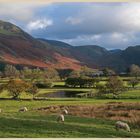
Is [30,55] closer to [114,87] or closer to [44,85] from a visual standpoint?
[44,85]

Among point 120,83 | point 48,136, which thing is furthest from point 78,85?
point 48,136

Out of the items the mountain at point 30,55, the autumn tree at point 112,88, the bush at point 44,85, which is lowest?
the autumn tree at point 112,88

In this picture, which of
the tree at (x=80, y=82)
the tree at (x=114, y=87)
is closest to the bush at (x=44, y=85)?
the tree at (x=80, y=82)

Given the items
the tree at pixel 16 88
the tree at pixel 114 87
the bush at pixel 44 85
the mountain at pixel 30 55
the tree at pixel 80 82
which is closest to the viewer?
the tree at pixel 16 88

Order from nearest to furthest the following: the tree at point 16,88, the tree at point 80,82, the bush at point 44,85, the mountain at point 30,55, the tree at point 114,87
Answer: the tree at point 16,88 → the tree at point 114,87 → the bush at point 44,85 → the tree at point 80,82 → the mountain at point 30,55

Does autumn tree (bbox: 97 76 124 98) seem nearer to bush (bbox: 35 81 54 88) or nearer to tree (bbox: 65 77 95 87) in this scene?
tree (bbox: 65 77 95 87)

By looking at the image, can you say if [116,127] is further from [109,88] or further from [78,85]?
[78,85]

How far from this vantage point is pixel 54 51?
7293 inches

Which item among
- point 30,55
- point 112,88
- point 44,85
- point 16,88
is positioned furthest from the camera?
point 30,55

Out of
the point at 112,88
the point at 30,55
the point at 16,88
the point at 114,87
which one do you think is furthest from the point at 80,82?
the point at 30,55

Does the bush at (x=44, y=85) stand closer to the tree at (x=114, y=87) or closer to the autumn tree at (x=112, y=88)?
the autumn tree at (x=112, y=88)

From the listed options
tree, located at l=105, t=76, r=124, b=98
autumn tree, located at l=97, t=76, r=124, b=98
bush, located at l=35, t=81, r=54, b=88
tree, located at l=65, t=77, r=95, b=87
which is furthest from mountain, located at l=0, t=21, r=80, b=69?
autumn tree, located at l=97, t=76, r=124, b=98

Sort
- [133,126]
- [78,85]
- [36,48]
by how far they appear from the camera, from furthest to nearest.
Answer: [36,48], [78,85], [133,126]

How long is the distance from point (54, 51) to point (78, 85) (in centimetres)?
11738
